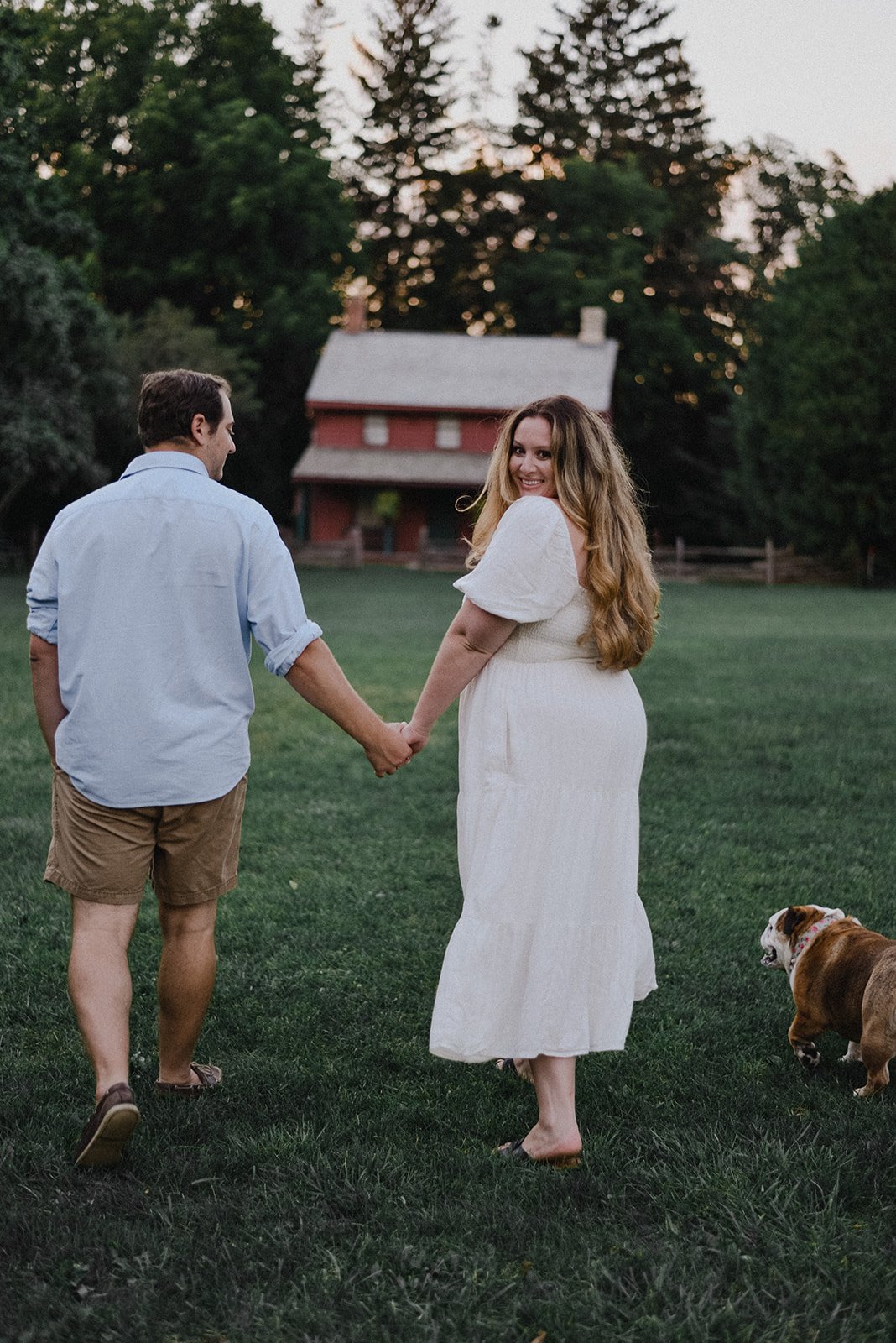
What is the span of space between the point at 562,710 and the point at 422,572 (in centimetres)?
3713

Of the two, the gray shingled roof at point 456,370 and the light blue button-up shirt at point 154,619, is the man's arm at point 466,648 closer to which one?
the light blue button-up shirt at point 154,619

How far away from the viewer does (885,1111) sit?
409cm

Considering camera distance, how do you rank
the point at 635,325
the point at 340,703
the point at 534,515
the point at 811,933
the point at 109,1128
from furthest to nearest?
the point at 635,325 < the point at 811,933 < the point at 340,703 < the point at 534,515 < the point at 109,1128

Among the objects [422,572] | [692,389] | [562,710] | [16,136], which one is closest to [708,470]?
[692,389]

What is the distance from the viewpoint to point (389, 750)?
421 centimetres

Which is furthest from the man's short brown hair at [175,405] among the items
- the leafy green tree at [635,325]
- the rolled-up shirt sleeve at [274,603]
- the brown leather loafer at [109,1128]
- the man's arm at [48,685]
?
the leafy green tree at [635,325]

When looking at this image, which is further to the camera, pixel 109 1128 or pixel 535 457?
pixel 535 457

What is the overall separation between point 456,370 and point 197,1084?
1719 inches

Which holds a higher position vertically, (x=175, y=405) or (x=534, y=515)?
(x=175, y=405)

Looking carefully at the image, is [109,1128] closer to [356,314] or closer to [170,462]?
[170,462]

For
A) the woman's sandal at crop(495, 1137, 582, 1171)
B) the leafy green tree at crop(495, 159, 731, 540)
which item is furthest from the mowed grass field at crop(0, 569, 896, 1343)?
the leafy green tree at crop(495, 159, 731, 540)

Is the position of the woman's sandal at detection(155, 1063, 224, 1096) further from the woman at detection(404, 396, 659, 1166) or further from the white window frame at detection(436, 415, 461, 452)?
the white window frame at detection(436, 415, 461, 452)

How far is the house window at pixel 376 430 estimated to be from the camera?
45.9 metres

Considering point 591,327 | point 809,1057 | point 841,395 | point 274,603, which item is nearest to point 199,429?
point 274,603
